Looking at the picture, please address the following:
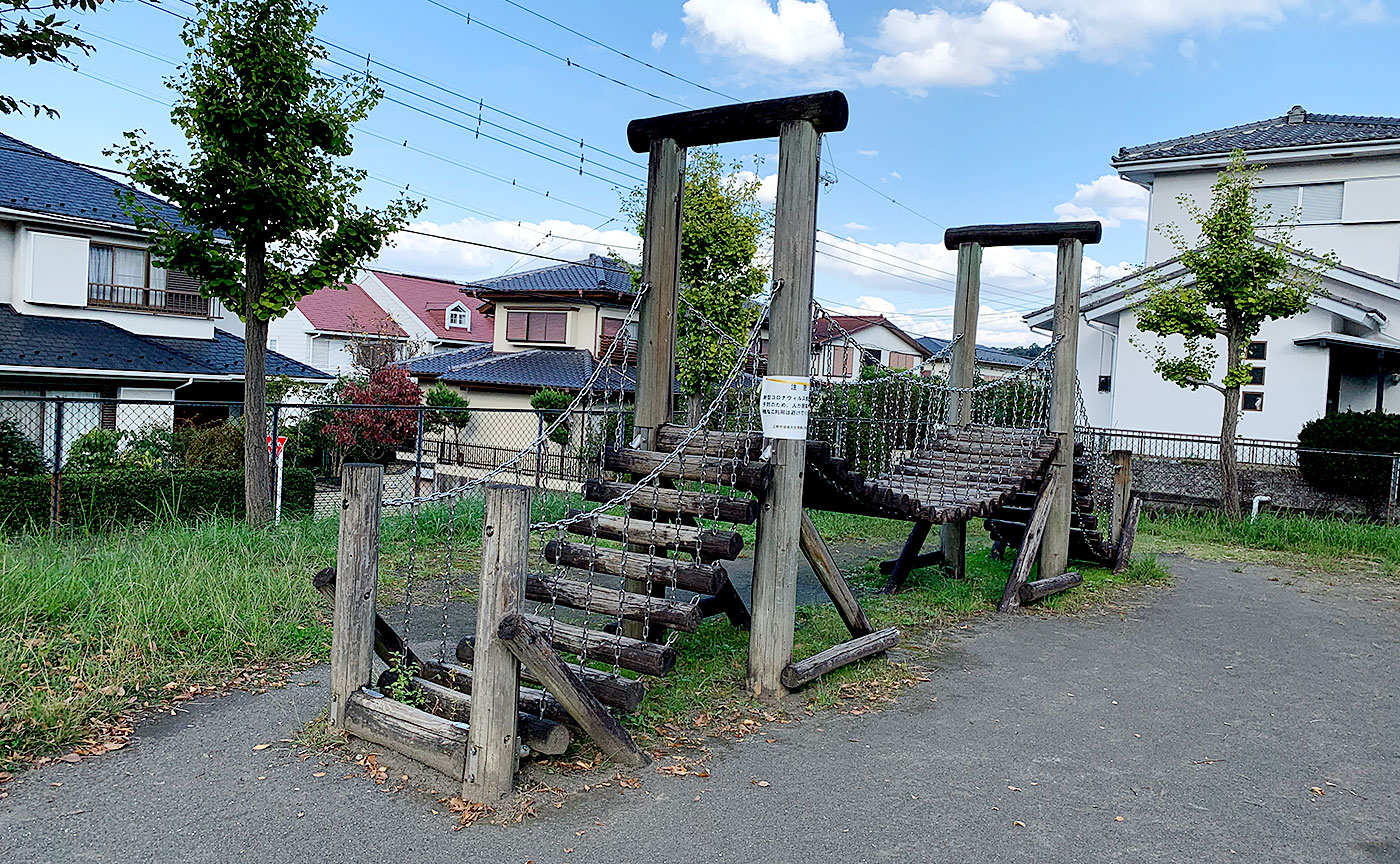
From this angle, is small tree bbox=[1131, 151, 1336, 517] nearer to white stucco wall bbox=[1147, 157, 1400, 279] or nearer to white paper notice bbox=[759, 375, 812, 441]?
white stucco wall bbox=[1147, 157, 1400, 279]

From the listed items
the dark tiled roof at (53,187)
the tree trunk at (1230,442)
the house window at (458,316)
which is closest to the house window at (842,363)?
the tree trunk at (1230,442)

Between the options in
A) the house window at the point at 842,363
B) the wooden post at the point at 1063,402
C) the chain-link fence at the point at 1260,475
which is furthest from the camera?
the chain-link fence at the point at 1260,475

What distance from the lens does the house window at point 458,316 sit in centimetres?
3803

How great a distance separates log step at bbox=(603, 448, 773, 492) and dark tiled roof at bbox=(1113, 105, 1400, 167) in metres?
16.7

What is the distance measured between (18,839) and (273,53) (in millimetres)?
7168

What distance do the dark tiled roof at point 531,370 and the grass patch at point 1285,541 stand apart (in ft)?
43.2

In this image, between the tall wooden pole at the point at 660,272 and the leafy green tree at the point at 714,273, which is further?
the leafy green tree at the point at 714,273

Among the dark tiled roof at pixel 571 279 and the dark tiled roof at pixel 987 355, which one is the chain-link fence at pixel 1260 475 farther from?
the dark tiled roof at pixel 987 355

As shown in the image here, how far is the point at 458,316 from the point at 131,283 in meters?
20.4

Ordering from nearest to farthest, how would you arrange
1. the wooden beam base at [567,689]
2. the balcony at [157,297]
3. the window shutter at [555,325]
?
the wooden beam base at [567,689] → the balcony at [157,297] → the window shutter at [555,325]

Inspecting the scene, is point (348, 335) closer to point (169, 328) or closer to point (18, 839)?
point (169, 328)

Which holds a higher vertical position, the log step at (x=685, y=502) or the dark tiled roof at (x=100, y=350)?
the dark tiled roof at (x=100, y=350)

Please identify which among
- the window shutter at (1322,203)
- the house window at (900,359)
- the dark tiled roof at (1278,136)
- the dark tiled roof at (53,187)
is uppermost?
the dark tiled roof at (1278,136)

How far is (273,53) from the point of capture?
8422mm
